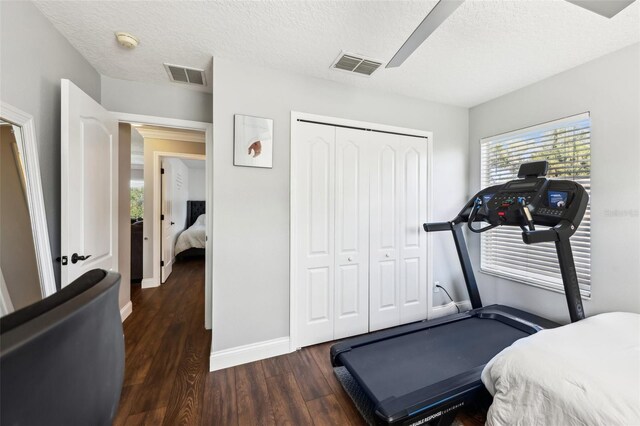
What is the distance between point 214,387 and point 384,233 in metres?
1.97

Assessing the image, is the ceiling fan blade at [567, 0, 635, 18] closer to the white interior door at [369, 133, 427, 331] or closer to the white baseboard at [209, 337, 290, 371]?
the white interior door at [369, 133, 427, 331]

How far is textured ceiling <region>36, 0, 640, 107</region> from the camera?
1.55 metres

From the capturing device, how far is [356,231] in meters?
2.52

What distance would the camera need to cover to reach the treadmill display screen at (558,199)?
1.81 m

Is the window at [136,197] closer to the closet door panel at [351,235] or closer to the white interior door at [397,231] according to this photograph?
the closet door panel at [351,235]

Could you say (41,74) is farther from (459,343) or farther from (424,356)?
(459,343)

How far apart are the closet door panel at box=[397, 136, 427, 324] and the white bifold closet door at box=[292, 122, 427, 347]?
11 mm

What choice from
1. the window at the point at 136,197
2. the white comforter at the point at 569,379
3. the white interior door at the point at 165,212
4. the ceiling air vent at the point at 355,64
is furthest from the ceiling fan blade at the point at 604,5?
Result: the window at the point at 136,197

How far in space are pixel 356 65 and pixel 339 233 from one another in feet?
4.95

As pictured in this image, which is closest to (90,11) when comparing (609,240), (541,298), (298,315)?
(298,315)

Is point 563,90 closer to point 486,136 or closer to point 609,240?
point 486,136

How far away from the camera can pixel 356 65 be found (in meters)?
2.16

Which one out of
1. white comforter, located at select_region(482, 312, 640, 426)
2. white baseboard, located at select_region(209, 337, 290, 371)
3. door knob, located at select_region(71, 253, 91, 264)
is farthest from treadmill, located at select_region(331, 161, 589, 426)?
door knob, located at select_region(71, 253, 91, 264)

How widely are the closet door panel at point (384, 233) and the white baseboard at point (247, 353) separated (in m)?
0.96
